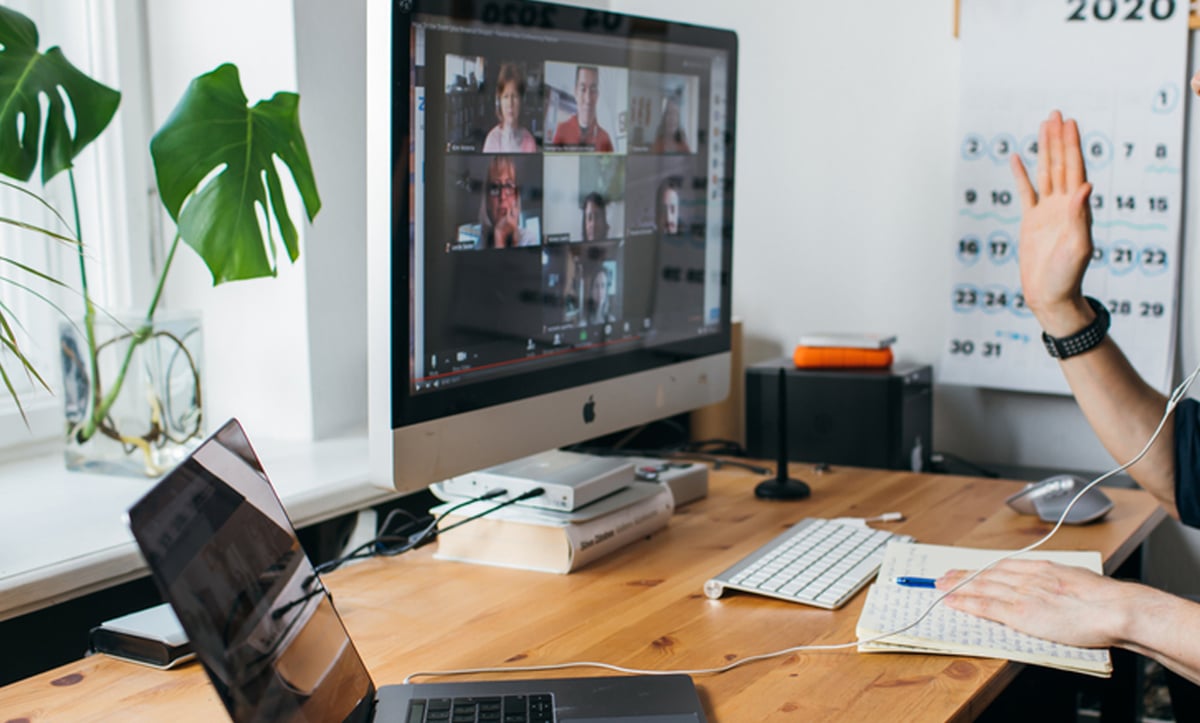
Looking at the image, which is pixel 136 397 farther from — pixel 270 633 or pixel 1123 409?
pixel 1123 409

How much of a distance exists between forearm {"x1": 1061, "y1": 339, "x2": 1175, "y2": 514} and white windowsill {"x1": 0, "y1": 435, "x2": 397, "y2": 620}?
0.95 meters

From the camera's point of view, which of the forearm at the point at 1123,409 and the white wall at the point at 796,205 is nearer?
the forearm at the point at 1123,409

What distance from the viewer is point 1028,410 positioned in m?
2.08

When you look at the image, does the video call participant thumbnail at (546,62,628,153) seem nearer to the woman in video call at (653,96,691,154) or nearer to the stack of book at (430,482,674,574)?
the woman in video call at (653,96,691,154)

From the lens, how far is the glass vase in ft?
5.01

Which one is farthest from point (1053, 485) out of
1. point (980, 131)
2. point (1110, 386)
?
point (980, 131)

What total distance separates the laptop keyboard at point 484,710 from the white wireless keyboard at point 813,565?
35 cm

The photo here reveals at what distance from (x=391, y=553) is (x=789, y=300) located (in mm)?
1133

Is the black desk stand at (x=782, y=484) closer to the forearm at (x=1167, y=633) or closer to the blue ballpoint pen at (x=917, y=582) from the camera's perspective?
the blue ballpoint pen at (x=917, y=582)

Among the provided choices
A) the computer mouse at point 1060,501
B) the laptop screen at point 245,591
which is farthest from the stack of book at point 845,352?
the laptop screen at point 245,591

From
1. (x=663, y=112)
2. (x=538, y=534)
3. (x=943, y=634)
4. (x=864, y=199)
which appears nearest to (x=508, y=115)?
(x=663, y=112)

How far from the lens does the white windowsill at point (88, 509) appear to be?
1226 millimetres

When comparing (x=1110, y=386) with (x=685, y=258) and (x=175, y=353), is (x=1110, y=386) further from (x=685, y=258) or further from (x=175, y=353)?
(x=175, y=353)

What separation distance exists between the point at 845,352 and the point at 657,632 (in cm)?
95
